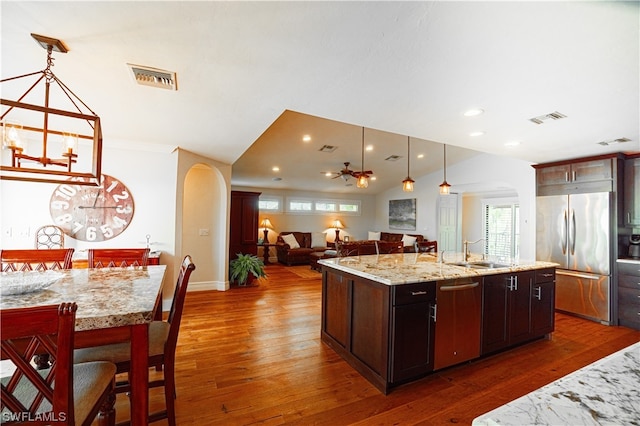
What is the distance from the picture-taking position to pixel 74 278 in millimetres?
1955

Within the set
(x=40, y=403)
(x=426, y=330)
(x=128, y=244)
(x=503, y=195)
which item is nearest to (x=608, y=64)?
(x=426, y=330)

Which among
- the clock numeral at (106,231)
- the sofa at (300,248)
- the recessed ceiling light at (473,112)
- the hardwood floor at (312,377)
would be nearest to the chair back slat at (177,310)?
the hardwood floor at (312,377)

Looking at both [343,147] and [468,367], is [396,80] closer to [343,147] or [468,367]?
[468,367]

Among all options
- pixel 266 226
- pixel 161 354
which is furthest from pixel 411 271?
pixel 266 226

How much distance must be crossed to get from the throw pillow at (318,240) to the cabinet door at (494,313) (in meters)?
6.75

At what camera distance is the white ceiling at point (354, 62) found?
1.48 meters

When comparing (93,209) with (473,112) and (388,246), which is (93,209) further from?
(473,112)

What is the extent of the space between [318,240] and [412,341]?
7188mm

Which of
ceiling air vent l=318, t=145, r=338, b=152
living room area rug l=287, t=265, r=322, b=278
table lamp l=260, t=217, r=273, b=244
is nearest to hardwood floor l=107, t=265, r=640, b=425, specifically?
living room area rug l=287, t=265, r=322, b=278

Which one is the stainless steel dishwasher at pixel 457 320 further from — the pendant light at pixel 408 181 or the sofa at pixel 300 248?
the sofa at pixel 300 248


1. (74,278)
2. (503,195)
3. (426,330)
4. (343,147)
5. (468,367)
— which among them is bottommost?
(468,367)

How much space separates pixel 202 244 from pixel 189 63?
3845mm

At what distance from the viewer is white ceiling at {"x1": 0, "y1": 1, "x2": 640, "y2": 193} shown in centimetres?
148

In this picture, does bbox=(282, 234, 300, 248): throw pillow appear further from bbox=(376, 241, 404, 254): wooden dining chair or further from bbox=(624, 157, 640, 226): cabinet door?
bbox=(624, 157, 640, 226): cabinet door
